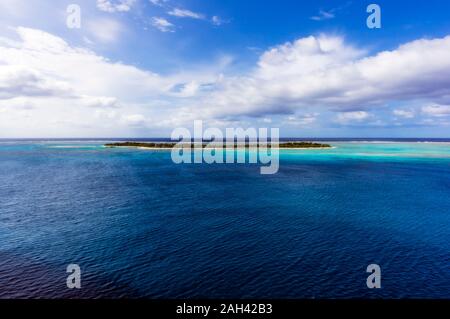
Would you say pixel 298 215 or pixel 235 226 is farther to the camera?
pixel 298 215

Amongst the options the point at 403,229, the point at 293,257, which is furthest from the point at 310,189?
the point at 293,257

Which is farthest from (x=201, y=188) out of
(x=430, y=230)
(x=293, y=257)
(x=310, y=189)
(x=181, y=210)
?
(x=430, y=230)
